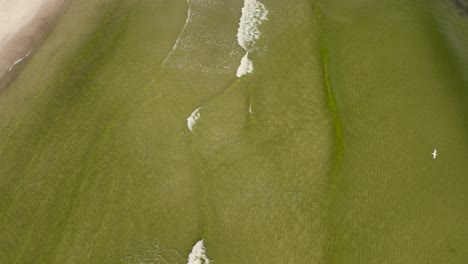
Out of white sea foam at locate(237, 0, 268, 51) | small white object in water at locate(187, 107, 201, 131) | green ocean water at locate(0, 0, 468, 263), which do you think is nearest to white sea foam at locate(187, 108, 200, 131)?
small white object in water at locate(187, 107, 201, 131)

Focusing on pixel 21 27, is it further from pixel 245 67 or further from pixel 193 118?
pixel 245 67

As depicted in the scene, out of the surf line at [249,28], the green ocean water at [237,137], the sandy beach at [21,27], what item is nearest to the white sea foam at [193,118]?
the green ocean water at [237,137]

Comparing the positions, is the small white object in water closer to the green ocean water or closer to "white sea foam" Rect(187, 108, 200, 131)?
"white sea foam" Rect(187, 108, 200, 131)

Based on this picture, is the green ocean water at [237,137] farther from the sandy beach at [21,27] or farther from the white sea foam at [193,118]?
the sandy beach at [21,27]

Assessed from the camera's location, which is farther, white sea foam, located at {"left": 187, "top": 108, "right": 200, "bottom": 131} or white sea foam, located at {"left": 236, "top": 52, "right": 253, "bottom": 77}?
white sea foam, located at {"left": 236, "top": 52, "right": 253, "bottom": 77}

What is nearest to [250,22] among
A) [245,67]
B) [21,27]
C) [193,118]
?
[245,67]
